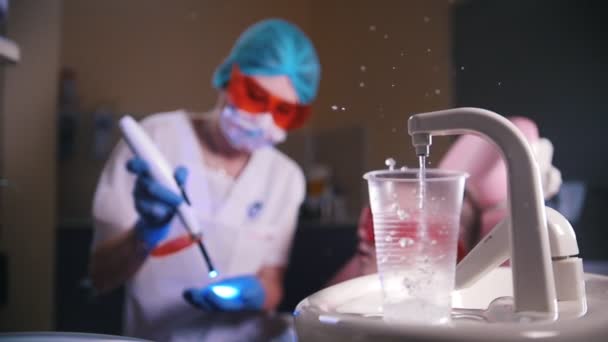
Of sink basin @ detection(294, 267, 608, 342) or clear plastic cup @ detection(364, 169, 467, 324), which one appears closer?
sink basin @ detection(294, 267, 608, 342)

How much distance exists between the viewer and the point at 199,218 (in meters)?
1.40

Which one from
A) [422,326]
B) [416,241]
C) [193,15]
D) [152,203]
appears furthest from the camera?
[193,15]

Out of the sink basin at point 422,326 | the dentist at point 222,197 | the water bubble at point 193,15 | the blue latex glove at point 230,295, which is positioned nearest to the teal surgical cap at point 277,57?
the dentist at point 222,197

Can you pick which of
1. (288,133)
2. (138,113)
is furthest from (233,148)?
(138,113)

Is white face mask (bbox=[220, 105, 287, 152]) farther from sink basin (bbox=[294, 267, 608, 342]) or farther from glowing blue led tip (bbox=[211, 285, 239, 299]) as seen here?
sink basin (bbox=[294, 267, 608, 342])

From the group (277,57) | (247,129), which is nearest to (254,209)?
(247,129)

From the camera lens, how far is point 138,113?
1470 mm

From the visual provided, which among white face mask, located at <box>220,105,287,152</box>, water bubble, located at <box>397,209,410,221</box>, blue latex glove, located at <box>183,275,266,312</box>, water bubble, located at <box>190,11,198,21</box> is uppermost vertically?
water bubble, located at <box>190,11,198,21</box>

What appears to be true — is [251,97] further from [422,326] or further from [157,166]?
[422,326]

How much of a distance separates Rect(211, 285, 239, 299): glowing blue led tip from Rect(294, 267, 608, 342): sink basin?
59 cm

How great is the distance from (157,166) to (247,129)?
240mm

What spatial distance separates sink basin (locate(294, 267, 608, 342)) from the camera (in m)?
0.58

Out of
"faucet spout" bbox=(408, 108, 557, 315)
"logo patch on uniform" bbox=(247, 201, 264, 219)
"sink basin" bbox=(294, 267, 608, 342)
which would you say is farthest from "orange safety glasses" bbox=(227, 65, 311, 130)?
"faucet spout" bbox=(408, 108, 557, 315)

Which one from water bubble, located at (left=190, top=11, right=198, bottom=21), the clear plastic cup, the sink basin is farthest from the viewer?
water bubble, located at (left=190, top=11, right=198, bottom=21)
